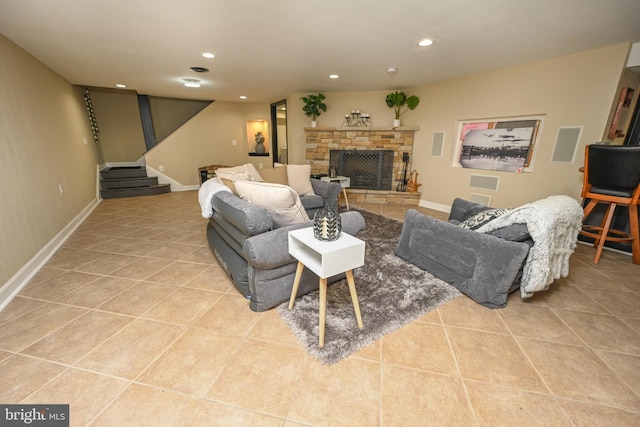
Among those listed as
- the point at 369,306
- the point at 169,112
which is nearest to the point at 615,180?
the point at 369,306

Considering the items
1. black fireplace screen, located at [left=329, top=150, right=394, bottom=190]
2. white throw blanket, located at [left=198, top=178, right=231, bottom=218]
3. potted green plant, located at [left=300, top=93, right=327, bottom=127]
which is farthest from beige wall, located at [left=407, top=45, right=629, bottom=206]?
white throw blanket, located at [left=198, top=178, right=231, bottom=218]

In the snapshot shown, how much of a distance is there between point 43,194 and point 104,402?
287cm

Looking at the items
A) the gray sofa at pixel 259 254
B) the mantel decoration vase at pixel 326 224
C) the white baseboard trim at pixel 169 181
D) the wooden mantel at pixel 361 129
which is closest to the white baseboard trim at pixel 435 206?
the wooden mantel at pixel 361 129

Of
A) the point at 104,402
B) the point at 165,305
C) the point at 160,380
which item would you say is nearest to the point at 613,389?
the point at 160,380

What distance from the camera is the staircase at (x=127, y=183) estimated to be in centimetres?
520

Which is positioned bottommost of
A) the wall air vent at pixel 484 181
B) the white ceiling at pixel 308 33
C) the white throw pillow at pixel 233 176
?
the wall air vent at pixel 484 181

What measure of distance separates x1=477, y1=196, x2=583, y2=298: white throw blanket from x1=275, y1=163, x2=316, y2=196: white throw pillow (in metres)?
2.30

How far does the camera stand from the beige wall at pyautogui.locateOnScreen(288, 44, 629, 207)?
9.51ft

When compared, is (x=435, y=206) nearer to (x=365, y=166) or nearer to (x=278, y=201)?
(x=365, y=166)

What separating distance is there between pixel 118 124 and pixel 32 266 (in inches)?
183

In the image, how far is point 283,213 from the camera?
1903 millimetres

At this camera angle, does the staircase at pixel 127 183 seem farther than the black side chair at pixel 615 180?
Yes

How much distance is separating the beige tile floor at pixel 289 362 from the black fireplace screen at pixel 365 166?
339 centimetres

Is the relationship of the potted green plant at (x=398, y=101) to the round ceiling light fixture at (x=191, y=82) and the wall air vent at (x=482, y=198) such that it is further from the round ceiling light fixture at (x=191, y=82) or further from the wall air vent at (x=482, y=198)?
the round ceiling light fixture at (x=191, y=82)
